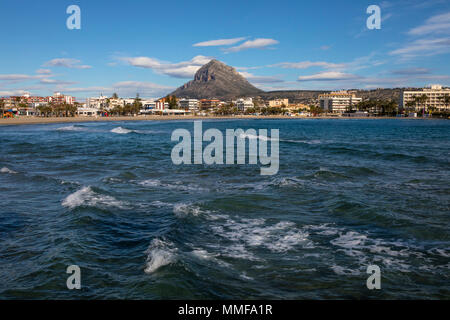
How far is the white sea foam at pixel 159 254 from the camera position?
781 cm

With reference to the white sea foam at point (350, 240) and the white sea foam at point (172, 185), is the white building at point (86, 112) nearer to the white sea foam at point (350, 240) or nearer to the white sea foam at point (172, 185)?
the white sea foam at point (172, 185)

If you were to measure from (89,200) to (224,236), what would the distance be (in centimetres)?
634

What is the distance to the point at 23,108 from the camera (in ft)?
633

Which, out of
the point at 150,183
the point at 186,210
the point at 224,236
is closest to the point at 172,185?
the point at 150,183

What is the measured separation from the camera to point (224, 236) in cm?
1003

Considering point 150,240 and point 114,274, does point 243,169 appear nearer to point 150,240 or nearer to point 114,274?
point 150,240

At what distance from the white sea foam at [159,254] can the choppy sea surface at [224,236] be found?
26 millimetres

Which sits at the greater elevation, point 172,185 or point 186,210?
point 172,185

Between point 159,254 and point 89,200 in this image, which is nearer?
point 159,254

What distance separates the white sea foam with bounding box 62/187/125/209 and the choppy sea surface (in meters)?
0.07

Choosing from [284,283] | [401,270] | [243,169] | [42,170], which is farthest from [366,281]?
[42,170]

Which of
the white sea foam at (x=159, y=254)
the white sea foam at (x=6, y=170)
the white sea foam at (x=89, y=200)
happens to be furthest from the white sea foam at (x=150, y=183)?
the white sea foam at (x=6, y=170)

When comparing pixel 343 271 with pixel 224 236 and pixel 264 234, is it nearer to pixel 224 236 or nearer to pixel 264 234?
pixel 264 234

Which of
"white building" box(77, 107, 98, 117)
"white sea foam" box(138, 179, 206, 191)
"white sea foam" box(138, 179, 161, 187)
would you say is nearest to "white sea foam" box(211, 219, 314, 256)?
"white sea foam" box(138, 179, 206, 191)
